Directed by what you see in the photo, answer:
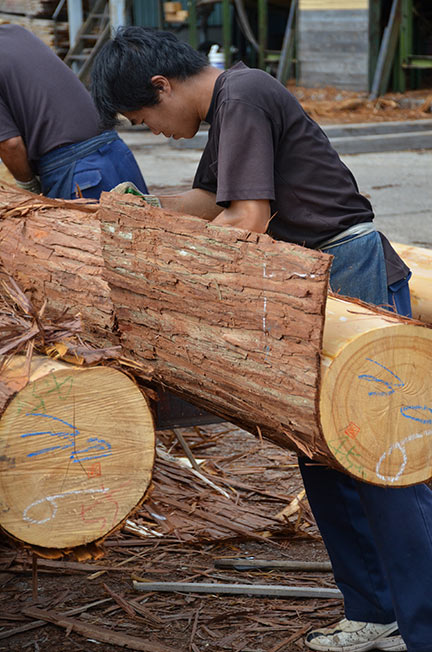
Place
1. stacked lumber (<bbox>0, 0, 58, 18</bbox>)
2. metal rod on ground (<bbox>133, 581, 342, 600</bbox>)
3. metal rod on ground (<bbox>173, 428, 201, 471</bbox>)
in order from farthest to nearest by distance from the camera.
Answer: stacked lumber (<bbox>0, 0, 58, 18</bbox>) < metal rod on ground (<bbox>173, 428, 201, 471</bbox>) < metal rod on ground (<bbox>133, 581, 342, 600</bbox>)

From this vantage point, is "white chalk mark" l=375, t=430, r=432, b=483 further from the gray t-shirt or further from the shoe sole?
the gray t-shirt

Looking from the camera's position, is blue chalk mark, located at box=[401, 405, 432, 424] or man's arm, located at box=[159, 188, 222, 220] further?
man's arm, located at box=[159, 188, 222, 220]

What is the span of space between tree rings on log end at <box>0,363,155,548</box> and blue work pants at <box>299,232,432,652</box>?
0.51 meters

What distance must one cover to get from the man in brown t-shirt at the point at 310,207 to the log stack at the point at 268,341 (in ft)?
0.67

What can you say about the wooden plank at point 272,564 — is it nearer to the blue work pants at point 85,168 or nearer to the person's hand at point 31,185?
the blue work pants at point 85,168

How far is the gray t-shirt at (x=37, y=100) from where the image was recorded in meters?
3.78

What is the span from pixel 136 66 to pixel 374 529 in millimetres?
1433

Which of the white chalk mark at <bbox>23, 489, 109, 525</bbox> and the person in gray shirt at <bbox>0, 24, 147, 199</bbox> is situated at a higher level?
the person in gray shirt at <bbox>0, 24, 147, 199</bbox>

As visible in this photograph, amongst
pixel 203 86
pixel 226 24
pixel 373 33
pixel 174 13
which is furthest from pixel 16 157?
pixel 174 13

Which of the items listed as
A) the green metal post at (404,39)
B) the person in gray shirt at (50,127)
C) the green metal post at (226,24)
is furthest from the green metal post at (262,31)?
the person in gray shirt at (50,127)

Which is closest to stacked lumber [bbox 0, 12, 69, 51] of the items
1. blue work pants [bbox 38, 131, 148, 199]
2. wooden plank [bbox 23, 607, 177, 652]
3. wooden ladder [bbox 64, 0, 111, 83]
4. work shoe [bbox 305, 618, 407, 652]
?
wooden ladder [bbox 64, 0, 111, 83]

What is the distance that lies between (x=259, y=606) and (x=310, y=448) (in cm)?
123

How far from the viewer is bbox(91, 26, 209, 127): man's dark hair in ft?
7.85

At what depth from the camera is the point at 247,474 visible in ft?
13.1
